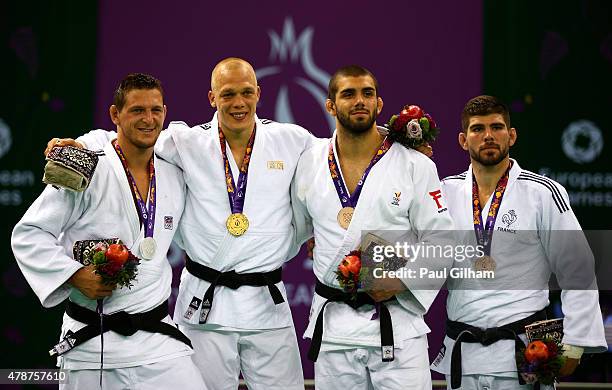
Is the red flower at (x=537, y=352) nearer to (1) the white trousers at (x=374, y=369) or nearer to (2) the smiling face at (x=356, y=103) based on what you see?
(1) the white trousers at (x=374, y=369)

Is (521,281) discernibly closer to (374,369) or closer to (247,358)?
(374,369)

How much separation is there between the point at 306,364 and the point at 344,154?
2.31m

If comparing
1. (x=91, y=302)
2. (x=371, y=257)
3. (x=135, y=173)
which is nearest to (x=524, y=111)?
(x=371, y=257)

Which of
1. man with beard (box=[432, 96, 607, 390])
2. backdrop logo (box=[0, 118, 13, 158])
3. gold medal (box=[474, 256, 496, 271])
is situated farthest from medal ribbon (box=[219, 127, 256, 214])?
backdrop logo (box=[0, 118, 13, 158])

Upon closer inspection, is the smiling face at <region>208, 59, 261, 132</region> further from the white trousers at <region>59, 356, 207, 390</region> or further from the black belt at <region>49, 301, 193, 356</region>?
the white trousers at <region>59, 356, 207, 390</region>

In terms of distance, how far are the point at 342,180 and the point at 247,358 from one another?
1029 mm

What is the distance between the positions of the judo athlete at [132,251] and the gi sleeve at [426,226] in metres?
1.12

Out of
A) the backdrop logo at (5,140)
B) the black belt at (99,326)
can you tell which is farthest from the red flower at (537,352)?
the backdrop logo at (5,140)

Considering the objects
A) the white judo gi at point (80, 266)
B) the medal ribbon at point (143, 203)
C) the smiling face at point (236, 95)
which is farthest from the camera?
the smiling face at point (236, 95)

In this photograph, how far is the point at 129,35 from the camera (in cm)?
636

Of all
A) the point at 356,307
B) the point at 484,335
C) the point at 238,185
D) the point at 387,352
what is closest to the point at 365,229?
the point at 356,307

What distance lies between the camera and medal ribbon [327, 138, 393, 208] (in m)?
4.40

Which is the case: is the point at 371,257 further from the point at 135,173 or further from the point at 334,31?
the point at 334,31

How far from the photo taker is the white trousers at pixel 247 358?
4.52m
